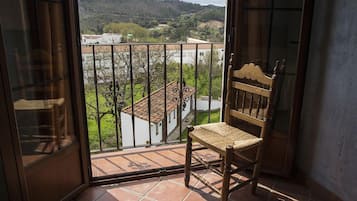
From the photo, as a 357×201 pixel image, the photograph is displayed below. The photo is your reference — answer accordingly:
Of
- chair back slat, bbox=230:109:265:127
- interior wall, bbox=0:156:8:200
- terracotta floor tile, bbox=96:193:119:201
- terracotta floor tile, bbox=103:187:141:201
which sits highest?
chair back slat, bbox=230:109:265:127

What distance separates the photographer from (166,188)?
7.02 feet

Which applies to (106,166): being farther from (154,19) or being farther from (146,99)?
(154,19)

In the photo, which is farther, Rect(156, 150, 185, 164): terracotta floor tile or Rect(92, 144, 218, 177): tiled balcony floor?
Rect(156, 150, 185, 164): terracotta floor tile

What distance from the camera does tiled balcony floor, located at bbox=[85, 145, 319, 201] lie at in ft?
6.68

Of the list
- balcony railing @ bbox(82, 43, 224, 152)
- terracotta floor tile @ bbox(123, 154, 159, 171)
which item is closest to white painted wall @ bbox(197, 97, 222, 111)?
balcony railing @ bbox(82, 43, 224, 152)

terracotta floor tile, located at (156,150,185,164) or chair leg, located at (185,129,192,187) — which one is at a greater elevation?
chair leg, located at (185,129,192,187)

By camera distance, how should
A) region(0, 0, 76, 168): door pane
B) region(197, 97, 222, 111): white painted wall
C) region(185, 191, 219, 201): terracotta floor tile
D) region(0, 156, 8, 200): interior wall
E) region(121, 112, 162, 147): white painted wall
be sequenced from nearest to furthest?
1. region(0, 156, 8, 200): interior wall
2. region(0, 0, 76, 168): door pane
3. region(185, 191, 219, 201): terracotta floor tile
4. region(121, 112, 162, 147): white painted wall
5. region(197, 97, 222, 111): white painted wall

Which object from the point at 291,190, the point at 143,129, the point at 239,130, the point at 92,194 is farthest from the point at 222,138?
the point at 143,129

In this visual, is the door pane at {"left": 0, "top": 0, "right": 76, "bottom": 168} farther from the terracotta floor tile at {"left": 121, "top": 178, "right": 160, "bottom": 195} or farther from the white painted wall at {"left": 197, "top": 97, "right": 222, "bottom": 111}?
the white painted wall at {"left": 197, "top": 97, "right": 222, "bottom": 111}

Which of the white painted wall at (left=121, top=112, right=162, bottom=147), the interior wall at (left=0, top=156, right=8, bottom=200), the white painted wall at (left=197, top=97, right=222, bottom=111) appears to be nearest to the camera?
the interior wall at (left=0, top=156, right=8, bottom=200)

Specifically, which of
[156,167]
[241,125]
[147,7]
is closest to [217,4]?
[147,7]

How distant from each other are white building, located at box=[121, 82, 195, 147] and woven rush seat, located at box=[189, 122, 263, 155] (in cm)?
85

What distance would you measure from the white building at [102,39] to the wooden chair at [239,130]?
3.49 feet

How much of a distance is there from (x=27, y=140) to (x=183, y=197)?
1125 mm
